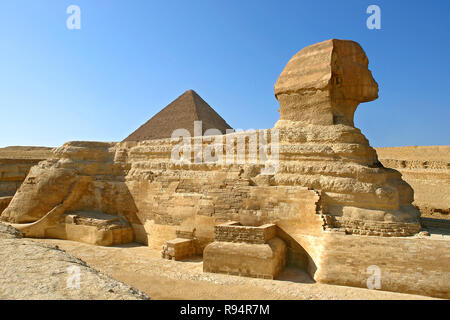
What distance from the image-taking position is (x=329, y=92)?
7.59 meters

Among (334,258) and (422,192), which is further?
(422,192)

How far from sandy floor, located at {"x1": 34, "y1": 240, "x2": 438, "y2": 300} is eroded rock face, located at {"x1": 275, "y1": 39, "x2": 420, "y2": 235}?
1246 millimetres

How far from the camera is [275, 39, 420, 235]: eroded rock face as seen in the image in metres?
6.39

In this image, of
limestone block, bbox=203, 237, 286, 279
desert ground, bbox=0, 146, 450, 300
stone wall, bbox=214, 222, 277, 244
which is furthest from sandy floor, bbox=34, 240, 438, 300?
stone wall, bbox=214, 222, 277, 244

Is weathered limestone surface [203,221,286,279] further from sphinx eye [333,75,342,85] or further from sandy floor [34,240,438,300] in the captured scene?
sphinx eye [333,75,342,85]

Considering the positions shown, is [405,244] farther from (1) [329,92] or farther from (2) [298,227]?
(1) [329,92]

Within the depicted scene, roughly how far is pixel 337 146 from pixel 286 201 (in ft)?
5.28

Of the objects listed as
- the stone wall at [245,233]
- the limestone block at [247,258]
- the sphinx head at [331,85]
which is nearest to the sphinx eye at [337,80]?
the sphinx head at [331,85]

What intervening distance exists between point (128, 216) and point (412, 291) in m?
7.69

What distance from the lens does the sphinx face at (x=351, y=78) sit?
308 inches

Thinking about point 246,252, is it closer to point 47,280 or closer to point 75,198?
point 47,280

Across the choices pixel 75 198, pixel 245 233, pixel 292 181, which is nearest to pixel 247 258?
pixel 245 233

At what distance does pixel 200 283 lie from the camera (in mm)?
6188
